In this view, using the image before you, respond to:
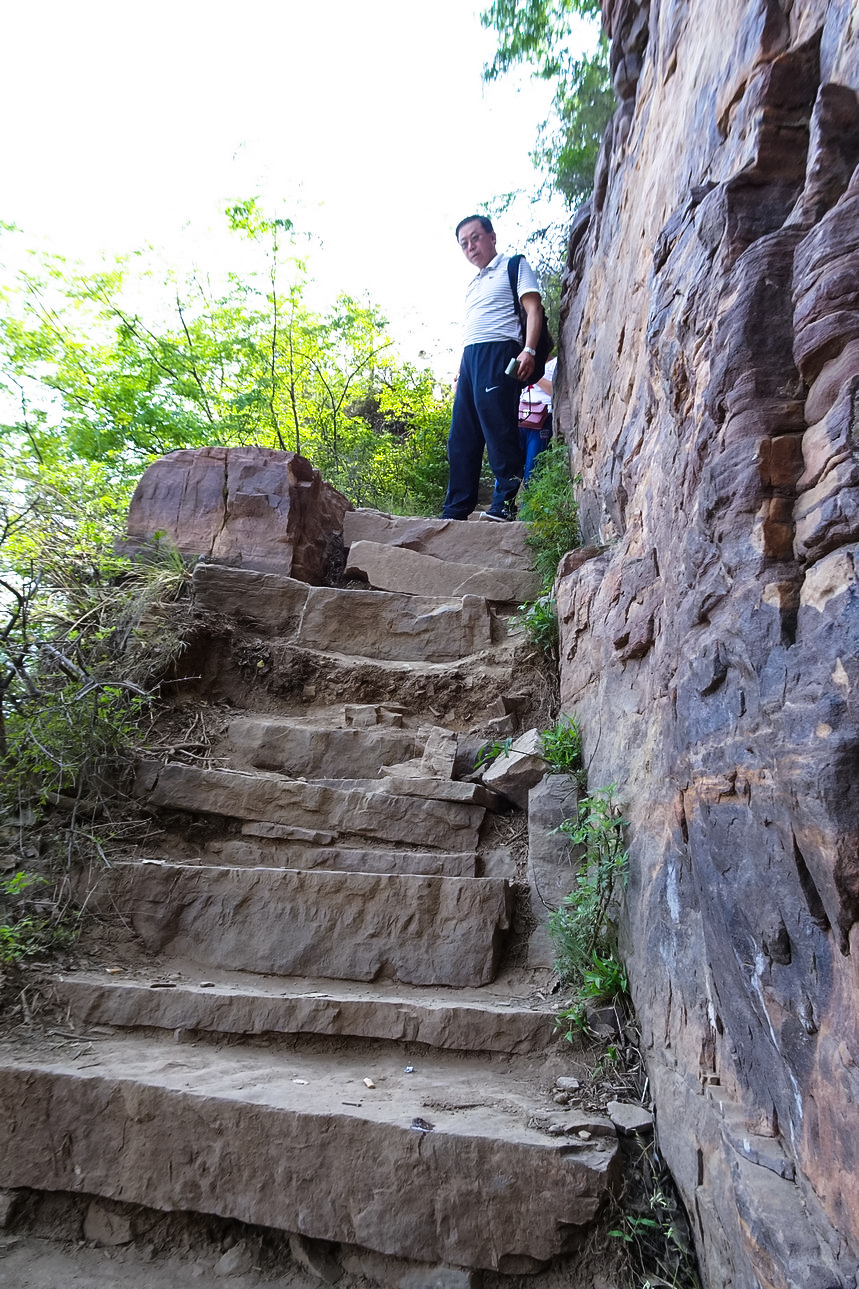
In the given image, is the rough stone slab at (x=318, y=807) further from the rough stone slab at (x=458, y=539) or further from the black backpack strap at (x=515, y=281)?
the black backpack strap at (x=515, y=281)

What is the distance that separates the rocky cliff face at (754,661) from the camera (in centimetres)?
143

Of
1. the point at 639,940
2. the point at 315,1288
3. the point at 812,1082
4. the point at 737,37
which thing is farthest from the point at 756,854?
the point at 737,37

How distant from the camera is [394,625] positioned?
14.9ft

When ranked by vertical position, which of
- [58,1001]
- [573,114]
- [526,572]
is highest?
[573,114]

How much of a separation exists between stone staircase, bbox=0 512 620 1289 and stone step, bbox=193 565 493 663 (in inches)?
0.6

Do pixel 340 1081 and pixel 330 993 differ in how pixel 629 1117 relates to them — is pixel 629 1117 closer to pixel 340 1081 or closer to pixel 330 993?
pixel 340 1081

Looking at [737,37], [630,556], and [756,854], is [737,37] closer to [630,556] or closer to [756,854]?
[630,556]

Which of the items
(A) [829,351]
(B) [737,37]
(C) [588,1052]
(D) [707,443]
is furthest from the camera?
(C) [588,1052]

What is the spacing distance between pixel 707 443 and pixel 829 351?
1.41ft

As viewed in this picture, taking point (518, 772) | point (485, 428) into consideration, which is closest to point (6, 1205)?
point (518, 772)

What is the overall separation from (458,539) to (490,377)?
1315 millimetres

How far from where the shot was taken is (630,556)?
2.96 metres

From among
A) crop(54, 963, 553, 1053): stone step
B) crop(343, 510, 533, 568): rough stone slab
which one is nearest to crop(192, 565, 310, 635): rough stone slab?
crop(343, 510, 533, 568): rough stone slab

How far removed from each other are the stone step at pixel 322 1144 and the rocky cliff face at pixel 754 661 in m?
0.40
